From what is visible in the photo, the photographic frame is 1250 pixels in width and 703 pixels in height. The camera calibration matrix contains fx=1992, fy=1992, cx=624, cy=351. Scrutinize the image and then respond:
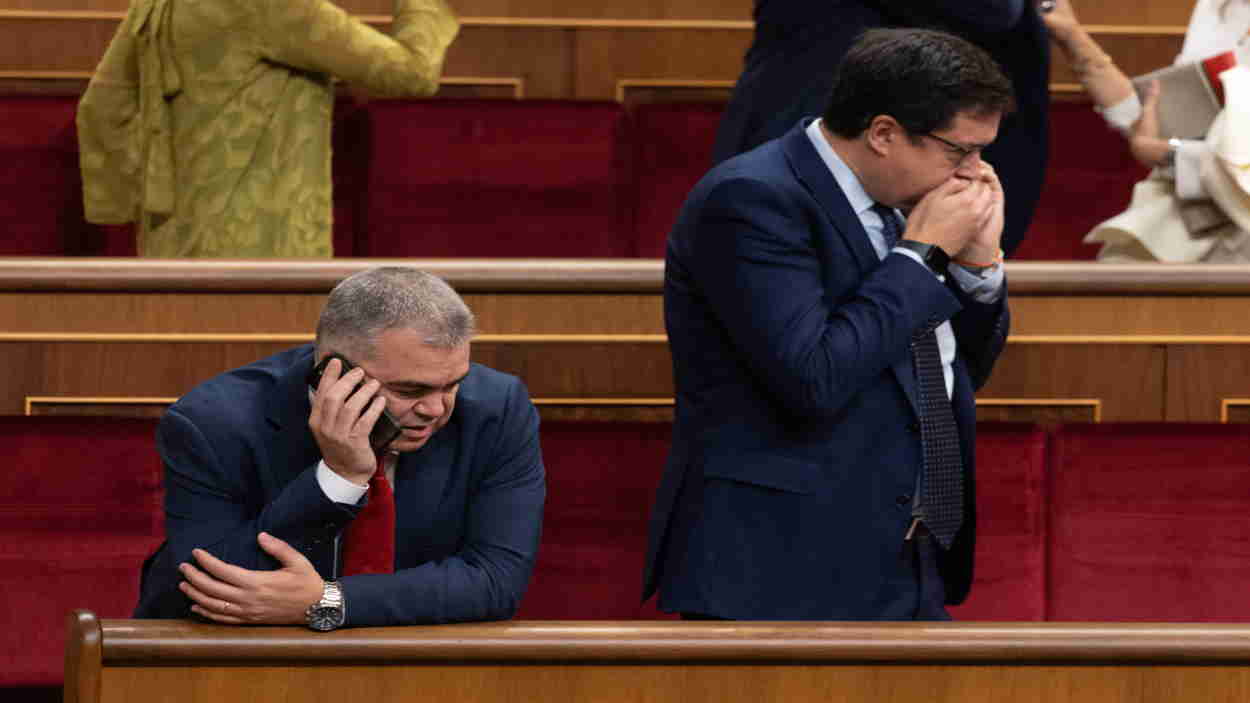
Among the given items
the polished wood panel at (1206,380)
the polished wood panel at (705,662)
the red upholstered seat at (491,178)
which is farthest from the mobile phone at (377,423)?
the red upholstered seat at (491,178)

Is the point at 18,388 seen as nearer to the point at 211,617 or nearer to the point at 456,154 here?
the point at 211,617

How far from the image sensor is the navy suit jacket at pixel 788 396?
0.93 metres

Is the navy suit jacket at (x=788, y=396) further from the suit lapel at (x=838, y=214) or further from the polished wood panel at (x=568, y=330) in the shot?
the polished wood panel at (x=568, y=330)

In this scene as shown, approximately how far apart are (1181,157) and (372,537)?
777 mm

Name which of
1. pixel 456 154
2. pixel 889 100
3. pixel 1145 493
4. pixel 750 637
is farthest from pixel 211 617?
pixel 456 154

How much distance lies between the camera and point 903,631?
83 centimetres

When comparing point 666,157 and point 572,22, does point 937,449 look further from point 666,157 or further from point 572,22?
point 572,22

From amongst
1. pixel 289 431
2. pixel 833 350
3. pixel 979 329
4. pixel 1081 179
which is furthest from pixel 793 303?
pixel 1081 179

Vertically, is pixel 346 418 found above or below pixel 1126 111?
below

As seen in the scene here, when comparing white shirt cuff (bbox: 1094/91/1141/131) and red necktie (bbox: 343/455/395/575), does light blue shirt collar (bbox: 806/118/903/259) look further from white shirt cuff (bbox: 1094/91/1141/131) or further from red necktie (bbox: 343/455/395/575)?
white shirt cuff (bbox: 1094/91/1141/131)

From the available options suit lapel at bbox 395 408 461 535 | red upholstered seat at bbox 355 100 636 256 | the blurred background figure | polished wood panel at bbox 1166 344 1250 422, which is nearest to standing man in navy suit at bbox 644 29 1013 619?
suit lapel at bbox 395 408 461 535

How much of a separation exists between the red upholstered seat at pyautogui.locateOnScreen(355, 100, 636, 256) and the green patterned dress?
275mm

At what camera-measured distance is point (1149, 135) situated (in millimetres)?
1503

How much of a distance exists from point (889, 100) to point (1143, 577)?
1.58 feet
